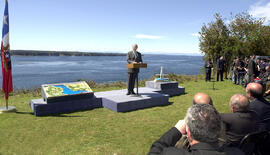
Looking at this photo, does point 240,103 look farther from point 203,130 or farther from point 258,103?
point 203,130

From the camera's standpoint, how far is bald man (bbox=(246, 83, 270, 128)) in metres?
3.45

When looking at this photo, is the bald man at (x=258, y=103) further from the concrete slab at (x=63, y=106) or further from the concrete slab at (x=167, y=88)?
the concrete slab at (x=167, y=88)

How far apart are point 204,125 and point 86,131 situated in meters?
4.16

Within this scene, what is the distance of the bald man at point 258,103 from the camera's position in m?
3.45

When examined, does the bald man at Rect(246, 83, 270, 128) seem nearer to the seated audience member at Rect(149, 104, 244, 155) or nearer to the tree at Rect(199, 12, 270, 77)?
the seated audience member at Rect(149, 104, 244, 155)

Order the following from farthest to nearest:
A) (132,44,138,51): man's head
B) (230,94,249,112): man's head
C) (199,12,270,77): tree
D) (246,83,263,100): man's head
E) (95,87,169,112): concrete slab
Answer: (199,12,270,77): tree
(132,44,138,51): man's head
(95,87,169,112): concrete slab
(246,83,263,100): man's head
(230,94,249,112): man's head

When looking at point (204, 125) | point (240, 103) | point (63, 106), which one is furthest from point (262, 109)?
point (63, 106)

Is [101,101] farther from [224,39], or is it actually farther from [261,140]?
[224,39]

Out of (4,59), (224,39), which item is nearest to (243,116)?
(4,59)

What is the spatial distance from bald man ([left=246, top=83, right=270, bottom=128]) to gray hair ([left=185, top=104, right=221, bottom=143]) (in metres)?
2.35

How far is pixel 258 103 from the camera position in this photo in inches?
139

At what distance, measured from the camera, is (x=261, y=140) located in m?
2.70

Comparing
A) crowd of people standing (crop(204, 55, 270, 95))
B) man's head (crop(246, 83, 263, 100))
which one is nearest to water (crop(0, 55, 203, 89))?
crowd of people standing (crop(204, 55, 270, 95))

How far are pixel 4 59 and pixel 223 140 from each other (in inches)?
271
